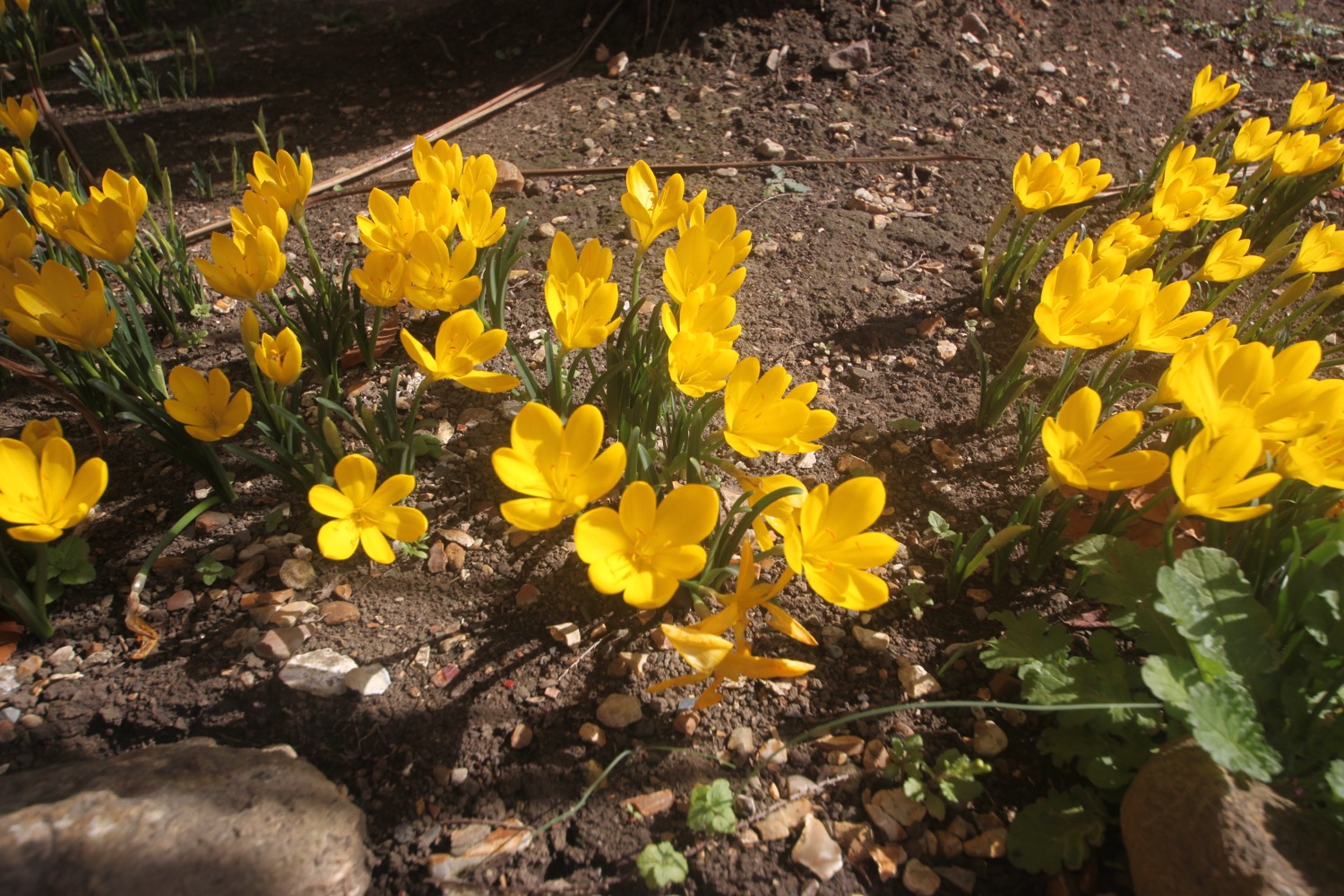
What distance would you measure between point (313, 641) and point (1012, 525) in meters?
1.49

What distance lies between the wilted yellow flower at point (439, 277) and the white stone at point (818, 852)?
124 centimetres

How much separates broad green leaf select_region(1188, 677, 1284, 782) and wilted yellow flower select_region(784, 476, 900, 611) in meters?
0.51

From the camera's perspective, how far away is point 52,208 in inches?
71.2

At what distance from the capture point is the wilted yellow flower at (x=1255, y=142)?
238 centimetres

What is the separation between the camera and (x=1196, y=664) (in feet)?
4.50

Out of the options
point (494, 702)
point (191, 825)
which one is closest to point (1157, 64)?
point (494, 702)

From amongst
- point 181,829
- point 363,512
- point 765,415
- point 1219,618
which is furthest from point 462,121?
point 1219,618

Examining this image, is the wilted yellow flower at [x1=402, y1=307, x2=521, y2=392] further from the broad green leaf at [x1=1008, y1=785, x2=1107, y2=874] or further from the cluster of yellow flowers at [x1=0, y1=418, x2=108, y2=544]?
the broad green leaf at [x1=1008, y1=785, x2=1107, y2=874]

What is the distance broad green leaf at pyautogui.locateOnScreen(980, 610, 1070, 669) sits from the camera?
1.50 metres

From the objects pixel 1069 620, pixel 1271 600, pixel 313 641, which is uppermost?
pixel 313 641

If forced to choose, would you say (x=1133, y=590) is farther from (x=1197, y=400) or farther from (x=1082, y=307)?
(x=1082, y=307)

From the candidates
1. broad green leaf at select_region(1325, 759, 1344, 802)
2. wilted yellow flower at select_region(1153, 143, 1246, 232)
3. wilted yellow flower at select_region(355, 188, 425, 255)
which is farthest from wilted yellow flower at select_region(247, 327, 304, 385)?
wilted yellow flower at select_region(1153, 143, 1246, 232)

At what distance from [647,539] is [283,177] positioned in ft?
4.41

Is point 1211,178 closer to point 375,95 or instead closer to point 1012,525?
→ point 1012,525
